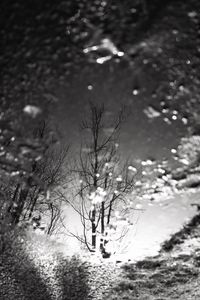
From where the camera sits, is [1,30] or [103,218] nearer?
[1,30]

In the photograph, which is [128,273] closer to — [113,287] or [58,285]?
[113,287]

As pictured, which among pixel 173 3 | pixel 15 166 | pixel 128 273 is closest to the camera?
pixel 173 3

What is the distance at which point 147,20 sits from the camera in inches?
64.8

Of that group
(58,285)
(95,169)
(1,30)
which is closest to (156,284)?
(58,285)

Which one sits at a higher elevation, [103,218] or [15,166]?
[15,166]

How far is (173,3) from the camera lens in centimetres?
161

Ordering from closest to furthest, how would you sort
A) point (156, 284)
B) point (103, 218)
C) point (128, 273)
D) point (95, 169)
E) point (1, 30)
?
point (1, 30) < point (156, 284) < point (128, 273) < point (95, 169) < point (103, 218)

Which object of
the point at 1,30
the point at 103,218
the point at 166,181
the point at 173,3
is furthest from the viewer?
the point at 103,218

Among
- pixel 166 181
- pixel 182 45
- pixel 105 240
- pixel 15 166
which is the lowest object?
pixel 105 240

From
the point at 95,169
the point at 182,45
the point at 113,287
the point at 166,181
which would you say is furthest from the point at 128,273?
the point at 182,45

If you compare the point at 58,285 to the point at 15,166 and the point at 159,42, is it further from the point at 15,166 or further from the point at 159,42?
the point at 159,42

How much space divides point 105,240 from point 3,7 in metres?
9.54

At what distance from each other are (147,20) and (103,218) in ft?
29.2

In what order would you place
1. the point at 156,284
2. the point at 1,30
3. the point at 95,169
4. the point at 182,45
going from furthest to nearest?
the point at 95,169, the point at 156,284, the point at 182,45, the point at 1,30
